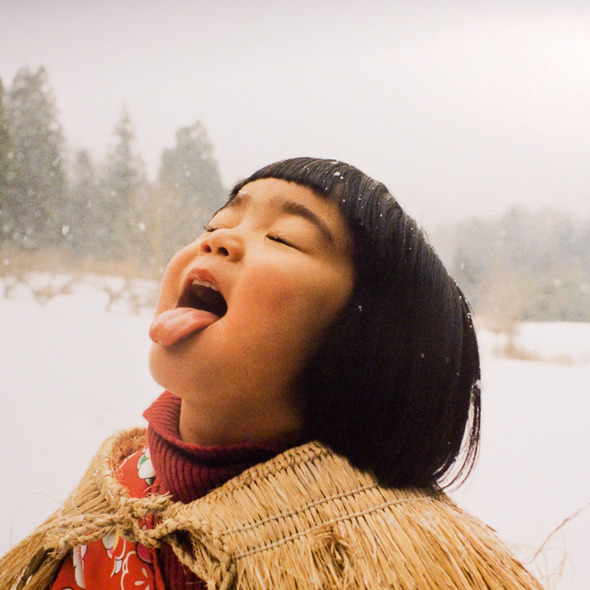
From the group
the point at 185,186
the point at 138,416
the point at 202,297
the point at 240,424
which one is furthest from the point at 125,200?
the point at 240,424

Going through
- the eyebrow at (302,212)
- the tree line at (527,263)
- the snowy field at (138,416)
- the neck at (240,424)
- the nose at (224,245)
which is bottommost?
the snowy field at (138,416)

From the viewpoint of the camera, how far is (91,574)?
0.49 meters

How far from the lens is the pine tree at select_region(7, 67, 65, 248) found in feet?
3.66

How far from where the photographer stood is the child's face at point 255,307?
0.42 metres

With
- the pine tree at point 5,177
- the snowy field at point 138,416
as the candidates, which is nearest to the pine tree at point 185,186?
the snowy field at point 138,416

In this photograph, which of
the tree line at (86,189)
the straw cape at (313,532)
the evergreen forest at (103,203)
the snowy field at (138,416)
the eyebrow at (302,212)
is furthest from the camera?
the tree line at (86,189)

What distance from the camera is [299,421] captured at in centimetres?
48

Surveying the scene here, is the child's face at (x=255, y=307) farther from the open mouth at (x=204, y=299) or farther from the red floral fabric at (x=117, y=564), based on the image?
the red floral fabric at (x=117, y=564)

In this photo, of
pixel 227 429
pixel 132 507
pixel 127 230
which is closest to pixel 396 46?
pixel 127 230

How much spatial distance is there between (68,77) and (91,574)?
1.22 metres

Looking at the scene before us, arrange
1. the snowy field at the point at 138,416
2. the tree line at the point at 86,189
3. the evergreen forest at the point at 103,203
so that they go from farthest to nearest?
the tree line at the point at 86,189, the evergreen forest at the point at 103,203, the snowy field at the point at 138,416

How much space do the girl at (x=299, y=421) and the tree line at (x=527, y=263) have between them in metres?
0.32

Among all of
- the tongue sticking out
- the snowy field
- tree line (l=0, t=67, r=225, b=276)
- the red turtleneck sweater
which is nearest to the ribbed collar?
the red turtleneck sweater

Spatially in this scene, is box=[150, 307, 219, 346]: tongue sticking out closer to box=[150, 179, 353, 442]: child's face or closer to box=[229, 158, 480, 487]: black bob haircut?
box=[150, 179, 353, 442]: child's face
